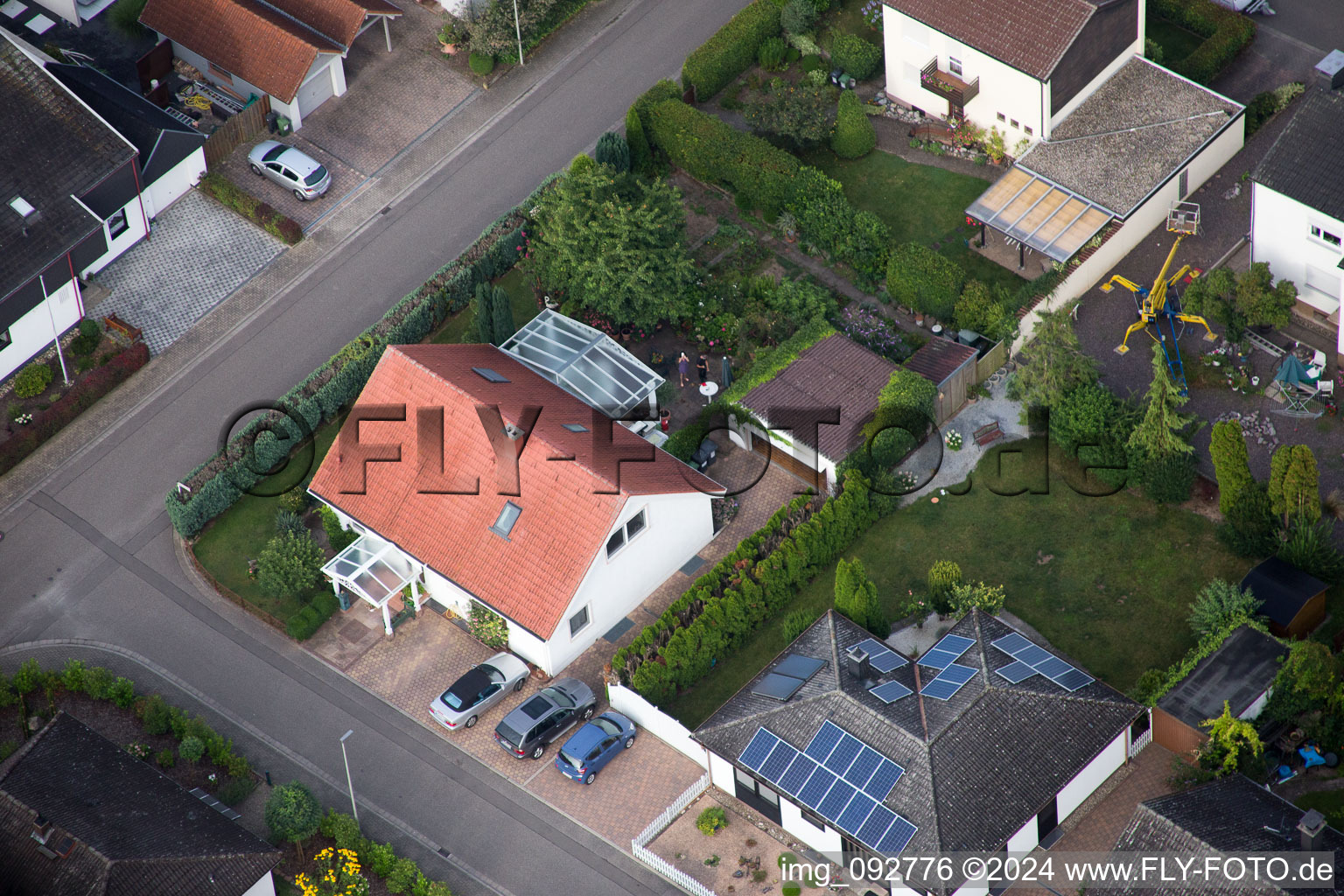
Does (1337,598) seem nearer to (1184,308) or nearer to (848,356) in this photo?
(1184,308)

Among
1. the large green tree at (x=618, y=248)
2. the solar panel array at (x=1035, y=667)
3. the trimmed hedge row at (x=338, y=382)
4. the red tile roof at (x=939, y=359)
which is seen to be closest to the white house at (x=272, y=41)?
the trimmed hedge row at (x=338, y=382)

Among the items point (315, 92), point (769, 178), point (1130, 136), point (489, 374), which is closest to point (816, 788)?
point (489, 374)

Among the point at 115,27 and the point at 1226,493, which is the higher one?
the point at 115,27

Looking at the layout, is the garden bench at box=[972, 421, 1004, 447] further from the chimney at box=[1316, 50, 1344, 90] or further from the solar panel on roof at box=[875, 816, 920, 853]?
the chimney at box=[1316, 50, 1344, 90]

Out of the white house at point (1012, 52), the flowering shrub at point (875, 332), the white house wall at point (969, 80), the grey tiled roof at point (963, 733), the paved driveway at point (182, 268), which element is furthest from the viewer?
the paved driveway at point (182, 268)

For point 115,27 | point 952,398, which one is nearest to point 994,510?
point 952,398

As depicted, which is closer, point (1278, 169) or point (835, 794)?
point (835, 794)

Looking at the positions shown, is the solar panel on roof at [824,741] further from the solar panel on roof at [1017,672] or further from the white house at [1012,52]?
A: the white house at [1012,52]
